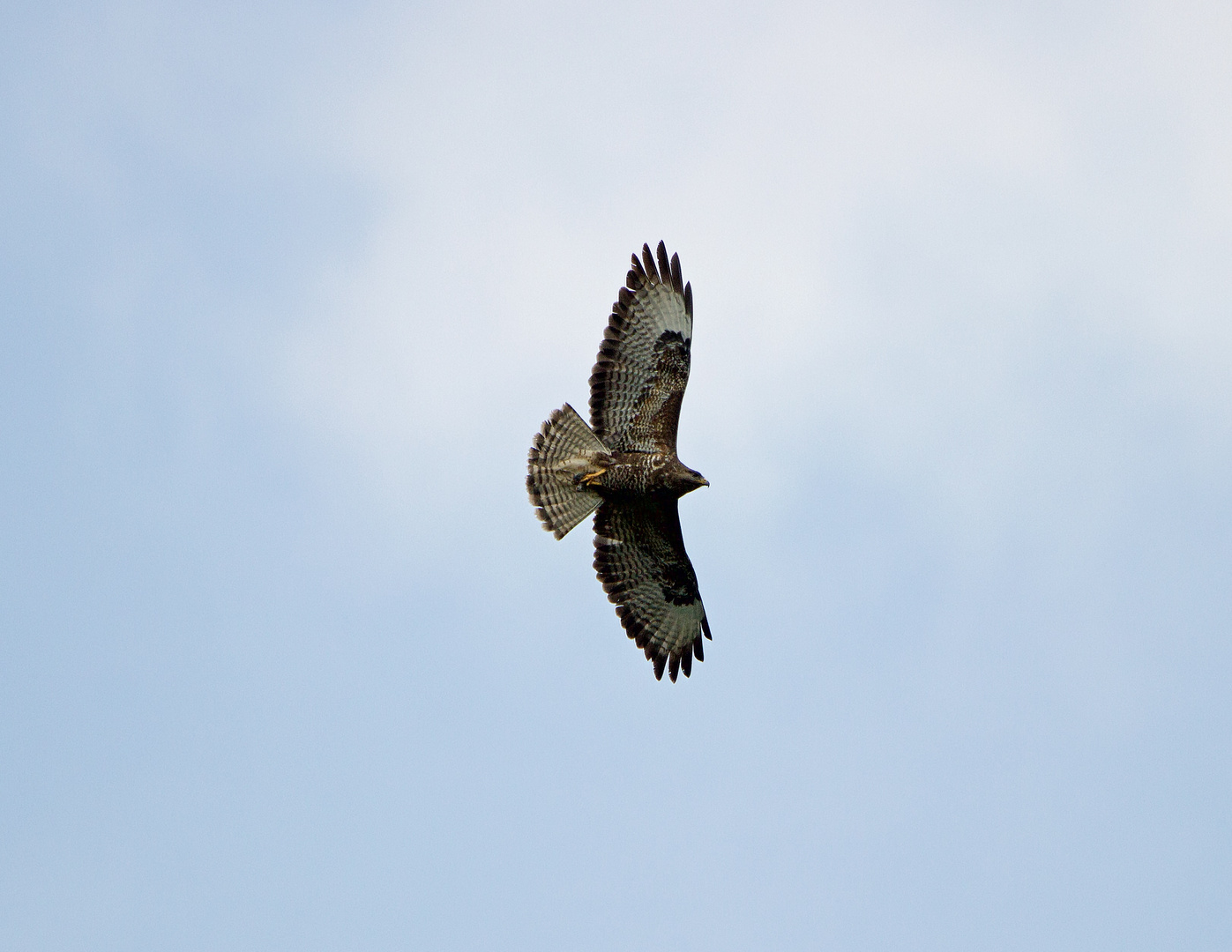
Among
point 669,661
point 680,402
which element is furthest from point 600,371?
point 669,661

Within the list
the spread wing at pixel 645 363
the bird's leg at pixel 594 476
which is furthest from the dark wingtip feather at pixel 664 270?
the bird's leg at pixel 594 476

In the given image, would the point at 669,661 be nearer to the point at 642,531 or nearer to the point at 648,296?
the point at 642,531

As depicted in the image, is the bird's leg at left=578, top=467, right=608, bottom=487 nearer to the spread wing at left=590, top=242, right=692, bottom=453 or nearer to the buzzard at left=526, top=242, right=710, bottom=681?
the buzzard at left=526, top=242, right=710, bottom=681

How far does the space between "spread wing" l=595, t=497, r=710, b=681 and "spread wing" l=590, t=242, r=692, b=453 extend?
81 centimetres

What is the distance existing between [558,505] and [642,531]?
1.13m

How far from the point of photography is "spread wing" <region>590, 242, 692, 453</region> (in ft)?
60.8

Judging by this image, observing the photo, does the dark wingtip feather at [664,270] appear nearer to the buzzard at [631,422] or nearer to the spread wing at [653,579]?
the buzzard at [631,422]

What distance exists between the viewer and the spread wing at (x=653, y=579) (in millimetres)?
19141

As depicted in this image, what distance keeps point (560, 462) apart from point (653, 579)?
1953 millimetres

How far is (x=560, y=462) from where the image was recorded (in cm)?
1861

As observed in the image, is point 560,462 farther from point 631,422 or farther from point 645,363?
point 645,363

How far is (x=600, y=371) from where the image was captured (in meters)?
18.5

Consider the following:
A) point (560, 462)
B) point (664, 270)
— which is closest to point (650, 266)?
point (664, 270)

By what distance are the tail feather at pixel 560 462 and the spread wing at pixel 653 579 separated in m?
0.53
